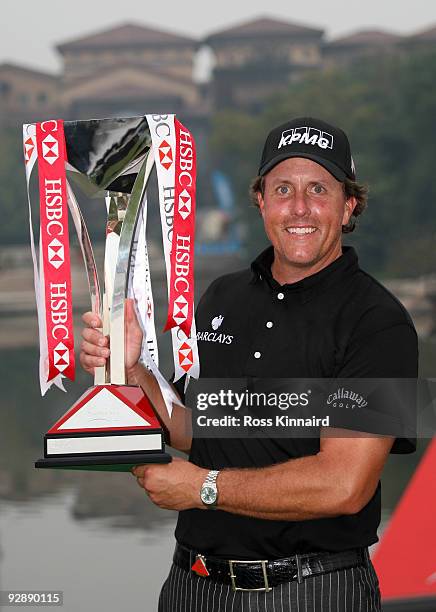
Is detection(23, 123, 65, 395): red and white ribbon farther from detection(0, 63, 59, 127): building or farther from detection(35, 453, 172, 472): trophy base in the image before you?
detection(0, 63, 59, 127): building

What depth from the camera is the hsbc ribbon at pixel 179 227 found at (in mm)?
1678

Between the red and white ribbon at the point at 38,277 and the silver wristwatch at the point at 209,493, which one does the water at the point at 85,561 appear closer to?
the red and white ribbon at the point at 38,277

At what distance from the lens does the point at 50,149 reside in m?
1.68

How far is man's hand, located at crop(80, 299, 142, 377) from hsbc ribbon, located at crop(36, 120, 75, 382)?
0.11 ft

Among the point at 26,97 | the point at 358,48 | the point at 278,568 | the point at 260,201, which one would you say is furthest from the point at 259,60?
the point at 278,568

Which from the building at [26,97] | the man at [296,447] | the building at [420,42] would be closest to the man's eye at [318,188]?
the man at [296,447]

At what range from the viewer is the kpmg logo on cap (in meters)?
1.68

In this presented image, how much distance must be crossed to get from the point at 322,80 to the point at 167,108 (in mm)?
3892

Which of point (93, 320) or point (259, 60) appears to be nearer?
point (93, 320)

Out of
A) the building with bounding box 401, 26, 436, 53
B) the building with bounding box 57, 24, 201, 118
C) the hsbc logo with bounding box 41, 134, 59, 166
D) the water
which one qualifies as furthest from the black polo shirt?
the building with bounding box 401, 26, 436, 53

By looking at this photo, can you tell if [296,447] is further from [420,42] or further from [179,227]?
[420,42]

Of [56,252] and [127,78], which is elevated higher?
[127,78]

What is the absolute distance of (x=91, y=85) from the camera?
2723cm

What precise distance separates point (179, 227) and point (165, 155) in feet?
0.39
